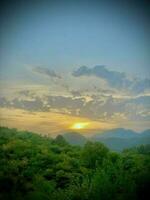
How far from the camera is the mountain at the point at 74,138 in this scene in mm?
12008

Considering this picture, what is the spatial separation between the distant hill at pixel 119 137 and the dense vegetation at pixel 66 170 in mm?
440

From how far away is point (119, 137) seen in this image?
39.1 feet

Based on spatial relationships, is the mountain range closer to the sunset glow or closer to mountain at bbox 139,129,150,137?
mountain at bbox 139,129,150,137

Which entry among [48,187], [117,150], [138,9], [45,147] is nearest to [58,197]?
[48,187]

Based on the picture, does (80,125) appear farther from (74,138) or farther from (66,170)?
(66,170)

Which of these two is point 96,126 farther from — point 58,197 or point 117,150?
point 58,197

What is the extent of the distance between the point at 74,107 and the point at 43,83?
1.08 m

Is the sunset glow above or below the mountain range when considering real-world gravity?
above

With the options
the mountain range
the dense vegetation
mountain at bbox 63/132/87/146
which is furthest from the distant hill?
the dense vegetation

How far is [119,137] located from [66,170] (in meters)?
2.39

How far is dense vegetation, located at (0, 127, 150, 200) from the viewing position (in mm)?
8406

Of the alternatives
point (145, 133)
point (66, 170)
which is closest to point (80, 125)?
point (145, 133)

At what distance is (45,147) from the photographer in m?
11.2

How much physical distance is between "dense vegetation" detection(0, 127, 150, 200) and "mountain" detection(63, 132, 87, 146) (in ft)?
0.73
